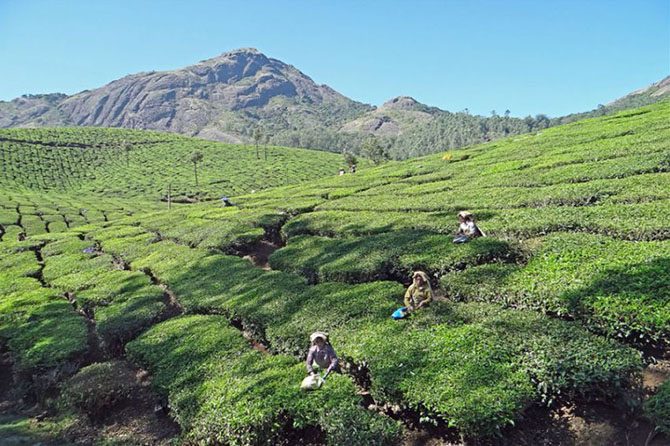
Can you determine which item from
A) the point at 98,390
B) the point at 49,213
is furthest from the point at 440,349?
the point at 49,213

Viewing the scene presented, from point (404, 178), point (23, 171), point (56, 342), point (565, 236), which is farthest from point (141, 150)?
point (565, 236)

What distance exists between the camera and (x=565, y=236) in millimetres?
13328

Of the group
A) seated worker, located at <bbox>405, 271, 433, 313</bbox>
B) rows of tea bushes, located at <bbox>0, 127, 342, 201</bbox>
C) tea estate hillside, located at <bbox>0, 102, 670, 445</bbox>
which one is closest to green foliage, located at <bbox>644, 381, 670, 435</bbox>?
tea estate hillside, located at <bbox>0, 102, 670, 445</bbox>

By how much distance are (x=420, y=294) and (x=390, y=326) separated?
49.9 inches

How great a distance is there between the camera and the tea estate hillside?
7621 mm

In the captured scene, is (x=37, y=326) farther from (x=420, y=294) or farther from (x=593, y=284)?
(x=593, y=284)

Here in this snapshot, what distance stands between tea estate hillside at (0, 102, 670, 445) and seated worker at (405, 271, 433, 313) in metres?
0.28

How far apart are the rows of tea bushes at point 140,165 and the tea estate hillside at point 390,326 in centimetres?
5193

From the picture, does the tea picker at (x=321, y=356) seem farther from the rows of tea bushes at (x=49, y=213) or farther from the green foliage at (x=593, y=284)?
the rows of tea bushes at (x=49, y=213)

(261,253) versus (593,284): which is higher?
(593,284)

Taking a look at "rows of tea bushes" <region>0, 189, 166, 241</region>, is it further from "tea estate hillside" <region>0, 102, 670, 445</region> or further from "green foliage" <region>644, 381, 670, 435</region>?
"green foliage" <region>644, 381, 670, 435</region>

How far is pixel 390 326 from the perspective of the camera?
35.2ft

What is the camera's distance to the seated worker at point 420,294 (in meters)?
11.3

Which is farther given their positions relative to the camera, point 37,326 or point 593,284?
point 37,326
